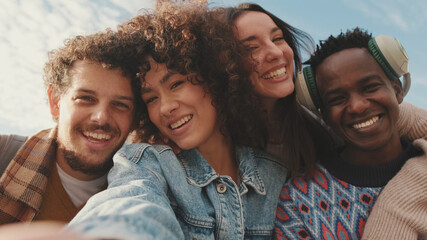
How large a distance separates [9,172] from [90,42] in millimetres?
1138

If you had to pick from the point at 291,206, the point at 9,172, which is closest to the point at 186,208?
the point at 291,206

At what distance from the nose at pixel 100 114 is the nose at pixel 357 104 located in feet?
5.58

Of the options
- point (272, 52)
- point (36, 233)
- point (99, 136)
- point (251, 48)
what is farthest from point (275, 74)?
point (36, 233)

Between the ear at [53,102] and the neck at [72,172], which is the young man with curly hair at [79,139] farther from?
the ear at [53,102]

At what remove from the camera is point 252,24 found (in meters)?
2.81

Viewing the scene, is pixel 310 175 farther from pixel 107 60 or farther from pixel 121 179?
pixel 107 60

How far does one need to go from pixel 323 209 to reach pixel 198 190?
81 cm

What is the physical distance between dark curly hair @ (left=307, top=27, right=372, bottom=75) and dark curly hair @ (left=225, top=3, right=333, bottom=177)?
1.46 ft

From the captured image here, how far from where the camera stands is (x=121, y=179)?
156cm

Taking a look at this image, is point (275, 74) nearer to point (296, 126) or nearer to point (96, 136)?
point (296, 126)

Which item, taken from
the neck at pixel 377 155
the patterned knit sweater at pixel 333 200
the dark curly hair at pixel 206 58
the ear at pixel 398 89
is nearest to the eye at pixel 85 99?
the dark curly hair at pixel 206 58

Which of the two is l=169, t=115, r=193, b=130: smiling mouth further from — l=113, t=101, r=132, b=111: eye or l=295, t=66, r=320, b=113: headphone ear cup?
l=295, t=66, r=320, b=113: headphone ear cup

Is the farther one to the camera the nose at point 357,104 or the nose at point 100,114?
the nose at point 100,114

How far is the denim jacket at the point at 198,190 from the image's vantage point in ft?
4.65
